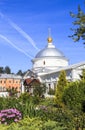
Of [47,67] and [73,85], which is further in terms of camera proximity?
[47,67]

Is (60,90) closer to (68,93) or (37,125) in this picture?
(68,93)

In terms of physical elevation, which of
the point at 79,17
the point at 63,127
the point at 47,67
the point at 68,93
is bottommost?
the point at 63,127

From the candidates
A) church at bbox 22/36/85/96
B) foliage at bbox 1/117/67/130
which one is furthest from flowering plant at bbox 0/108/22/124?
church at bbox 22/36/85/96

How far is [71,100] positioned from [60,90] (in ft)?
29.0

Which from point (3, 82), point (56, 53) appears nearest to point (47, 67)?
point (56, 53)

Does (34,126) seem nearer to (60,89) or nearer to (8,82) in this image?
(60,89)

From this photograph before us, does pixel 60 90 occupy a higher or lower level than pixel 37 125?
higher

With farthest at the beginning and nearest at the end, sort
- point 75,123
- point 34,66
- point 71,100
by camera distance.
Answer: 1. point 34,66
2. point 71,100
3. point 75,123

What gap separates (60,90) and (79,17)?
23.3m

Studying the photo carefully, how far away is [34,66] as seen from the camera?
264ft

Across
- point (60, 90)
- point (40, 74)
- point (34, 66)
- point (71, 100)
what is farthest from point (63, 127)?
point (34, 66)

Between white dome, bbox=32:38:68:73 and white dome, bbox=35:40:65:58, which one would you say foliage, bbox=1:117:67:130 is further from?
white dome, bbox=35:40:65:58

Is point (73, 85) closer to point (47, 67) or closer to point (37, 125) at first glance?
point (37, 125)

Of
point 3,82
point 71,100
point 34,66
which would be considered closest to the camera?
point 71,100
